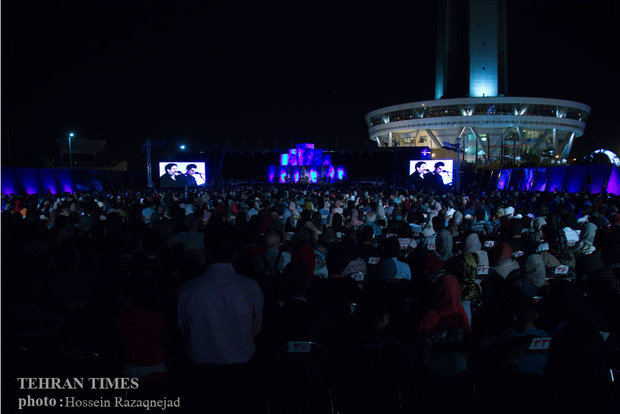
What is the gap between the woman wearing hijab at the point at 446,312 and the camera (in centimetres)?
457

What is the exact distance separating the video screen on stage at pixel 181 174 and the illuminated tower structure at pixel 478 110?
41.8 m

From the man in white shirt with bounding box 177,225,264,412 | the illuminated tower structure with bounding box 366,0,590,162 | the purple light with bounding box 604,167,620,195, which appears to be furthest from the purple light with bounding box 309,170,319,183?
the man in white shirt with bounding box 177,225,264,412

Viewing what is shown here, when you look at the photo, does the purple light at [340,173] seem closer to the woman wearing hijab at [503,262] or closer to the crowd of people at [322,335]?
the woman wearing hijab at [503,262]

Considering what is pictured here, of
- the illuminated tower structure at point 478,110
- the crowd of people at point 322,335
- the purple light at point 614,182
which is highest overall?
the illuminated tower structure at point 478,110

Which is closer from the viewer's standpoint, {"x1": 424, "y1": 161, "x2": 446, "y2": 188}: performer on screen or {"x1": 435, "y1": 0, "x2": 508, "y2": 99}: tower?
{"x1": 424, "y1": 161, "x2": 446, "y2": 188}: performer on screen

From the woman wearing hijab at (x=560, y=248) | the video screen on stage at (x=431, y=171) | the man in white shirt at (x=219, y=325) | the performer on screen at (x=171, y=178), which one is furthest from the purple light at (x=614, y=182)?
the performer on screen at (x=171, y=178)

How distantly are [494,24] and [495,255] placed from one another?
117184 mm

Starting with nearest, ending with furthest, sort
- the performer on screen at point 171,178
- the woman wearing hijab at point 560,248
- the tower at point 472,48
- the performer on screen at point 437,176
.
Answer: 1. the woman wearing hijab at point 560,248
2. the performer on screen at point 171,178
3. the performer on screen at point 437,176
4. the tower at point 472,48

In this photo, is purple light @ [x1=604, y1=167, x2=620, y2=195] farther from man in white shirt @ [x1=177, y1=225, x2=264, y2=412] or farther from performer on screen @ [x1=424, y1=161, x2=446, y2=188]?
man in white shirt @ [x1=177, y1=225, x2=264, y2=412]

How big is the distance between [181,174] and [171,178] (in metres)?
0.97

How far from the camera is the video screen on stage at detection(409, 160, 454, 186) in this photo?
42906mm

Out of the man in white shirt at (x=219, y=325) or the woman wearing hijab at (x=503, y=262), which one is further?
the woman wearing hijab at (x=503, y=262)

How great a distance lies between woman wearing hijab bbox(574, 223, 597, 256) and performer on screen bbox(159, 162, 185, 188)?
3560cm

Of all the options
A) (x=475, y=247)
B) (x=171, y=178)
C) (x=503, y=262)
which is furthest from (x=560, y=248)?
(x=171, y=178)
